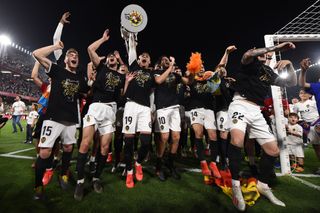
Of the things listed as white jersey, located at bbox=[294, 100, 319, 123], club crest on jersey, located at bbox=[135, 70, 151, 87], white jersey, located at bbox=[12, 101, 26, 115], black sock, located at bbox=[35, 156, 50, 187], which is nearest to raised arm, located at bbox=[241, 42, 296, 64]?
club crest on jersey, located at bbox=[135, 70, 151, 87]

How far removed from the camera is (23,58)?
189 feet

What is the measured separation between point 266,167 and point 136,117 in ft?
8.66

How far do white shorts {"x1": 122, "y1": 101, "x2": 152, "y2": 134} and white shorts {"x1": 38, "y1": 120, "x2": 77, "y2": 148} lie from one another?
3.46 feet

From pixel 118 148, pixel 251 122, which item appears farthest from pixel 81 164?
pixel 251 122

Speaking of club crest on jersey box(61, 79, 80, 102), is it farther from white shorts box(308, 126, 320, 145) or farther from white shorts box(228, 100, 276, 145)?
white shorts box(308, 126, 320, 145)

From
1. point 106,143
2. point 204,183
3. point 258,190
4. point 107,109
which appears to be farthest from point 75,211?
point 258,190

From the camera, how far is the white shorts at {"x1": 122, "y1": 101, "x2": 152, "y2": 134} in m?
3.80

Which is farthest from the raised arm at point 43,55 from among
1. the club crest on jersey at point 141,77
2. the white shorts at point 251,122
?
the white shorts at point 251,122

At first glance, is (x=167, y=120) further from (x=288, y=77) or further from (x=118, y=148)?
(x=288, y=77)

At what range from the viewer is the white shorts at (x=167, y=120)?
4.20 metres

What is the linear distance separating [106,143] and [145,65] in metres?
2.07

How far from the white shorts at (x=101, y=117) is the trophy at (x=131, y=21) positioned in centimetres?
223

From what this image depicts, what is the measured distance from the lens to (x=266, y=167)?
3088 millimetres

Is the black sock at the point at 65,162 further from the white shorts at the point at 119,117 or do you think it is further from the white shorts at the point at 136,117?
the white shorts at the point at 119,117
